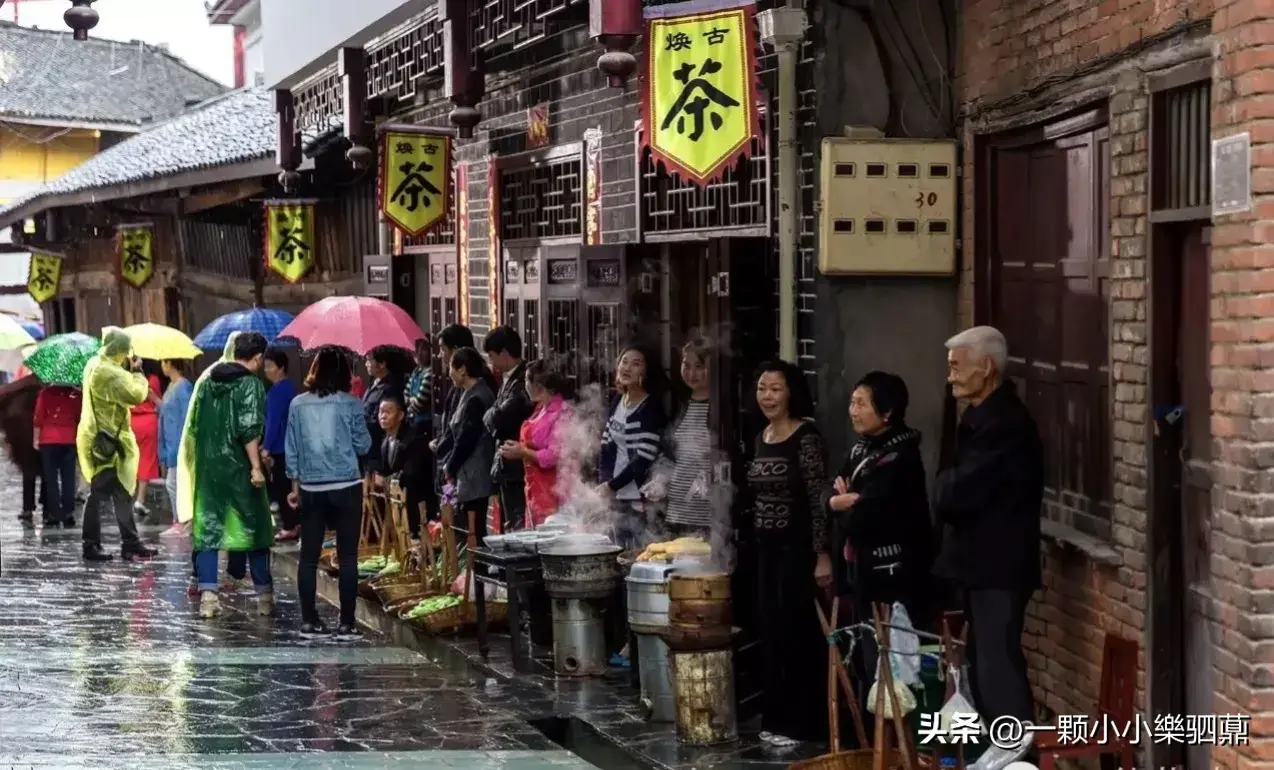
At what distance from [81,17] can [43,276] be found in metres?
28.9

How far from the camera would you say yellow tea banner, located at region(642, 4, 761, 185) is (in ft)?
36.1

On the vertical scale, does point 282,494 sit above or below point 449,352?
below

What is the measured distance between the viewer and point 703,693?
10516mm

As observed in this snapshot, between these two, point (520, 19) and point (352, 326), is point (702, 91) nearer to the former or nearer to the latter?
point (520, 19)

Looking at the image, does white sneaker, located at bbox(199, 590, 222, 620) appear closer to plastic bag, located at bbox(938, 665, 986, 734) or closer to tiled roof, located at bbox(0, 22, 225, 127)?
plastic bag, located at bbox(938, 665, 986, 734)

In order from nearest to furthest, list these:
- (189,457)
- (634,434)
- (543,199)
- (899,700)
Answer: (899,700) → (634,434) → (189,457) → (543,199)

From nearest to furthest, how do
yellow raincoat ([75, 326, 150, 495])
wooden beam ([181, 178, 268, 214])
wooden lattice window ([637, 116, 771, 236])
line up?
wooden lattice window ([637, 116, 771, 236]) → yellow raincoat ([75, 326, 150, 495]) → wooden beam ([181, 178, 268, 214])

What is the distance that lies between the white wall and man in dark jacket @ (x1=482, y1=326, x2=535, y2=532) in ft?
17.1

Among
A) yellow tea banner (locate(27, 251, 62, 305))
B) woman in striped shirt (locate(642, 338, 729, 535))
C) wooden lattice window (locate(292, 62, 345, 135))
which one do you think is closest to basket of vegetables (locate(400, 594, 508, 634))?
woman in striped shirt (locate(642, 338, 729, 535))

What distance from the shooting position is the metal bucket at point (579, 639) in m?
12.6

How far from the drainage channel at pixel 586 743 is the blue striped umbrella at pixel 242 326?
1195 centimetres

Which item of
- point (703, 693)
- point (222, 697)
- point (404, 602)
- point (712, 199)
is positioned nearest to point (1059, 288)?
point (703, 693)

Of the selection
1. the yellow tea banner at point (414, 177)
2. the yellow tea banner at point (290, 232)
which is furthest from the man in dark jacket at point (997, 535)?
the yellow tea banner at point (290, 232)

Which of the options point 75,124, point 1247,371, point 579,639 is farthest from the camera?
point 75,124
